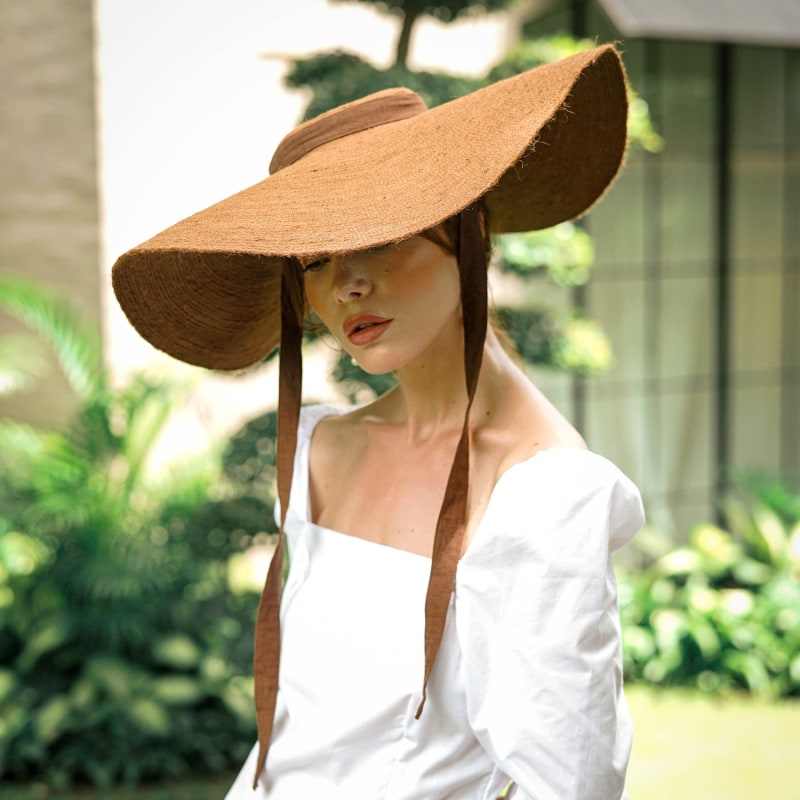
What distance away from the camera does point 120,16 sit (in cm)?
443

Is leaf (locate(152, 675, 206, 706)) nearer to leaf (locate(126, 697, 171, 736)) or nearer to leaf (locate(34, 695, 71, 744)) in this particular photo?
leaf (locate(126, 697, 171, 736))

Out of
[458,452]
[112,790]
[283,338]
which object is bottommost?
[112,790]

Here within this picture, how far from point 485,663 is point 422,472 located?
26 centimetres

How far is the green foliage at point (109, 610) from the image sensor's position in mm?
3482

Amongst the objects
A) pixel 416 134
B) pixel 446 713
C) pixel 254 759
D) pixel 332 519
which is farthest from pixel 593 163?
pixel 254 759

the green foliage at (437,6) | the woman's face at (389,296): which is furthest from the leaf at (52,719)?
the woman's face at (389,296)

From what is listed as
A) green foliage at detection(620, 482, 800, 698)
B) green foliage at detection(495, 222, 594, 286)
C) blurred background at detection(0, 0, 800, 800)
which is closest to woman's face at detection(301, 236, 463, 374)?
blurred background at detection(0, 0, 800, 800)

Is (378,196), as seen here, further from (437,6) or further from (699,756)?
(699,756)

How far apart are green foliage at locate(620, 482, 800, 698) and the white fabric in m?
3.62

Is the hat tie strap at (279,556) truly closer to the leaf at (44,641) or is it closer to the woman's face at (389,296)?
the woman's face at (389,296)

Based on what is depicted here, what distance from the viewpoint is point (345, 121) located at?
115cm

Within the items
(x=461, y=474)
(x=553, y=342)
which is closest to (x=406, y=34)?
(x=553, y=342)

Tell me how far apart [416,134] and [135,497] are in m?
2.92

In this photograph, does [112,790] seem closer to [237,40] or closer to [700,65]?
[237,40]
